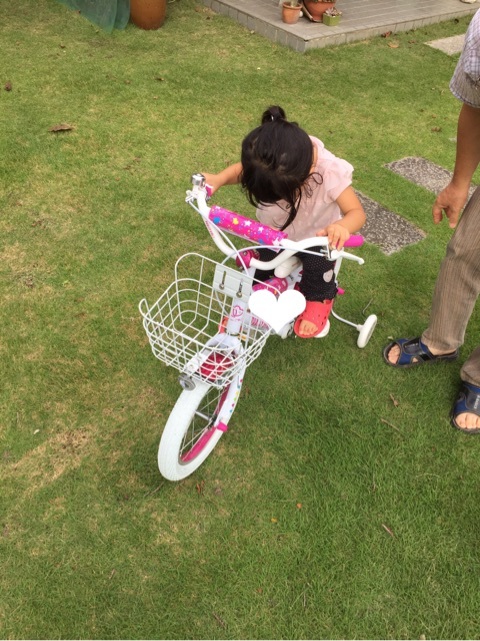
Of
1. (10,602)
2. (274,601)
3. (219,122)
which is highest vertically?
(219,122)

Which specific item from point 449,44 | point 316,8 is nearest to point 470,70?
point 316,8

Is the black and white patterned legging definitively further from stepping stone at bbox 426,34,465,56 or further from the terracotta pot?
stepping stone at bbox 426,34,465,56

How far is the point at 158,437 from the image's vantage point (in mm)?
2328

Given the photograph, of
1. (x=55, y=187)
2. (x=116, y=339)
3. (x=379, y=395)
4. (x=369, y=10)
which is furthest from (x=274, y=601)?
(x=369, y=10)

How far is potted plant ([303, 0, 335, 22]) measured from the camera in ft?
19.4

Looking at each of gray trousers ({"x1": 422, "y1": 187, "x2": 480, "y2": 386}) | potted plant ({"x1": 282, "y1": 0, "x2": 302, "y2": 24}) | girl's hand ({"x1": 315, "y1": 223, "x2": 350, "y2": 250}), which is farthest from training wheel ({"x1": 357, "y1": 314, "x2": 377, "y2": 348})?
potted plant ({"x1": 282, "y1": 0, "x2": 302, "y2": 24})

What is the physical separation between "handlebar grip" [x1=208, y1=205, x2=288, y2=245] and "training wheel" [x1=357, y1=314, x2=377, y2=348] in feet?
3.66

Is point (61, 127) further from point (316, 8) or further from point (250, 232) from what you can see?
point (316, 8)

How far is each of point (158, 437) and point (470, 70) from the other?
189cm

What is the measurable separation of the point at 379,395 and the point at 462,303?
0.60m

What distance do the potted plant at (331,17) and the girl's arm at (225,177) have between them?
5.01 meters

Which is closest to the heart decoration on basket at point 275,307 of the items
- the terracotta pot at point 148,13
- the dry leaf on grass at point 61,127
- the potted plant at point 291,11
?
the dry leaf on grass at point 61,127

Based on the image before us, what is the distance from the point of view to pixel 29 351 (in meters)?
2.60

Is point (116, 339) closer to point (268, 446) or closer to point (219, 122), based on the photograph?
point (268, 446)
